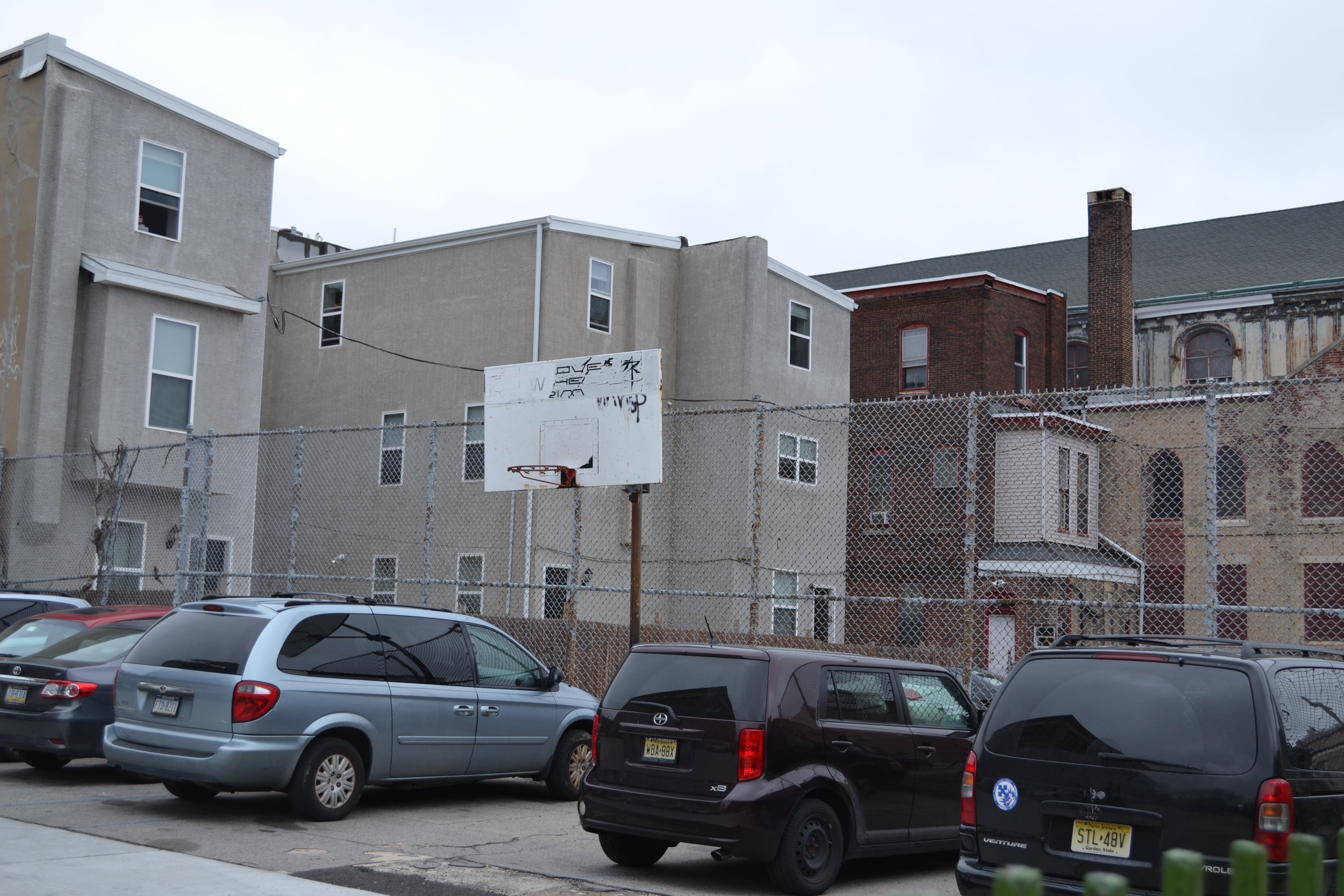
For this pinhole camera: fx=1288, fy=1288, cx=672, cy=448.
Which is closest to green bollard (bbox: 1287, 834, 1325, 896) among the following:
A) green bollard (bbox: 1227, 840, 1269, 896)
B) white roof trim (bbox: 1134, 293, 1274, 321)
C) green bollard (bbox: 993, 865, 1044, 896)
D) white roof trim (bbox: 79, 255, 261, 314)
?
green bollard (bbox: 1227, 840, 1269, 896)

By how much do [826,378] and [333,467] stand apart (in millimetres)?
11807

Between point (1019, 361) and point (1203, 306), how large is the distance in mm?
6467

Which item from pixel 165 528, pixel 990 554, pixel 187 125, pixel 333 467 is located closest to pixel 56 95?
pixel 187 125

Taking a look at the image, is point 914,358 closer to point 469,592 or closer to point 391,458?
point 391,458

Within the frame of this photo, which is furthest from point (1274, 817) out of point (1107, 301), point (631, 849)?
point (1107, 301)

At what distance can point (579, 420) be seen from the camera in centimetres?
1434

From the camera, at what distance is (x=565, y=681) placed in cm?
1402

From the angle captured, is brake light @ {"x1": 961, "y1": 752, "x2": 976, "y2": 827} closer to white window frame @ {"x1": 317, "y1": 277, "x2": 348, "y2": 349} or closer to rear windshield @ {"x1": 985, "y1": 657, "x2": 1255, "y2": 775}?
rear windshield @ {"x1": 985, "y1": 657, "x2": 1255, "y2": 775}

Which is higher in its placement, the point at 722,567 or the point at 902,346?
the point at 902,346

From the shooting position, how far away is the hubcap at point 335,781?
32.9ft

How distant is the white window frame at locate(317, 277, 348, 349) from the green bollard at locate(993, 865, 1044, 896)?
2805cm

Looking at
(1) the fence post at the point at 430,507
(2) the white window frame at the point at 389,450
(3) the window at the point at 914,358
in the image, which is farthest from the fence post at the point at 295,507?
(3) the window at the point at 914,358

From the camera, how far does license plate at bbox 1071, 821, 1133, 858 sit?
596 cm

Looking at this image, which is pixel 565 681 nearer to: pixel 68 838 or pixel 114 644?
pixel 114 644
